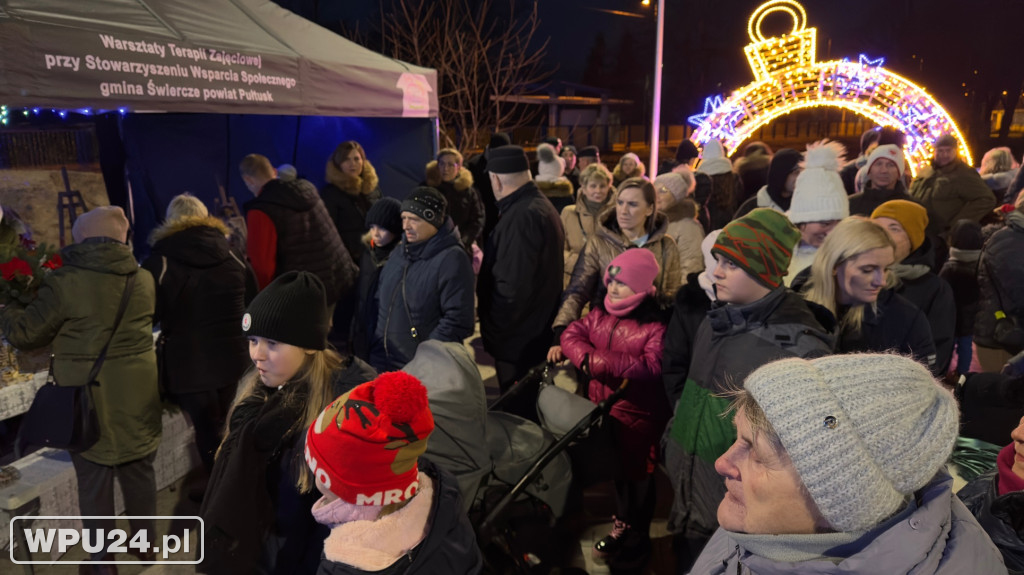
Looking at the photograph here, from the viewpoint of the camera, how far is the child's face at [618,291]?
3.38 metres

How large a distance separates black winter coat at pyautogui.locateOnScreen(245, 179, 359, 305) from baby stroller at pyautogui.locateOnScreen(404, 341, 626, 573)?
256 cm

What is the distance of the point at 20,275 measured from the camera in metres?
3.34

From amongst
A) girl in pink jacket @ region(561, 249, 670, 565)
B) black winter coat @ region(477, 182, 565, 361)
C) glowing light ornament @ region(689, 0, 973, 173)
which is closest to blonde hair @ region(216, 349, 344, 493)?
girl in pink jacket @ region(561, 249, 670, 565)

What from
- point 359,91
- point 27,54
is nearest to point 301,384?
point 27,54

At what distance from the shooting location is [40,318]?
3.12m

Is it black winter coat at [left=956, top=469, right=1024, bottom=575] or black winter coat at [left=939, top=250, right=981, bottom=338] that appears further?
black winter coat at [left=939, top=250, right=981, bottom=338]

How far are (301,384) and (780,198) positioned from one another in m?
4.38

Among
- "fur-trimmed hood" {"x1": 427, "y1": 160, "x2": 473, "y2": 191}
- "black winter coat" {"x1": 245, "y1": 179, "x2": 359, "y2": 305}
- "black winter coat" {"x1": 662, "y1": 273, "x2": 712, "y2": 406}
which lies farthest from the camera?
"fur-trimmed hood" {"x1": 427, "y1": 160, "x2": 473, "y2": 191}

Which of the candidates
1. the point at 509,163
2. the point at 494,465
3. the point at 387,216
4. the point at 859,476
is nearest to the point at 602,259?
the point at 509,163

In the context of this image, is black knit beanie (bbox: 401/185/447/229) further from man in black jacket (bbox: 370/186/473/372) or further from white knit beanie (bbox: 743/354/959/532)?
white knit beanie (bbox: 743/354/959/532)

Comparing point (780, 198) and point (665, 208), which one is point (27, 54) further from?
point (780, 198)

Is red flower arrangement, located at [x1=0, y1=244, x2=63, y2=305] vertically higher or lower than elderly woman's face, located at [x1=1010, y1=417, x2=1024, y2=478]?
higher

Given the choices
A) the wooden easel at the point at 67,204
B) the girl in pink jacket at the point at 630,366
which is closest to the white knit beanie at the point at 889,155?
the girl in pink jacket at the point at 630,366

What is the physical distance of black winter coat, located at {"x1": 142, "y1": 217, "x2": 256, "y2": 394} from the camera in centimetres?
366
